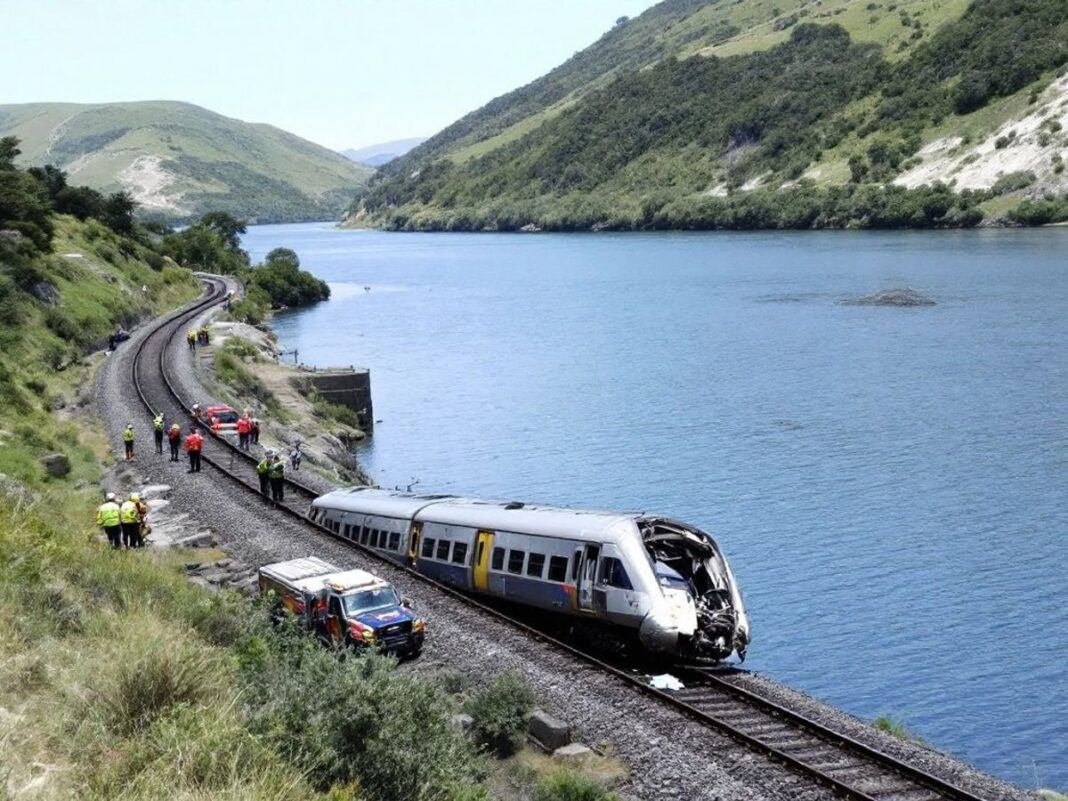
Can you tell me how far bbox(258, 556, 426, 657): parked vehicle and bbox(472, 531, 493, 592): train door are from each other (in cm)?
257

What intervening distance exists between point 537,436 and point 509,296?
74986mm

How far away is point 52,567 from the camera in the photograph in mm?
19516

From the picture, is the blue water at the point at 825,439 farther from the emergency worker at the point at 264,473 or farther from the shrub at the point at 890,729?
the emergency worker at the point at 264,473

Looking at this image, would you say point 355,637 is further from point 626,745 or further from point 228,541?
point 228,541

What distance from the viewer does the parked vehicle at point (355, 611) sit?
75.5ft

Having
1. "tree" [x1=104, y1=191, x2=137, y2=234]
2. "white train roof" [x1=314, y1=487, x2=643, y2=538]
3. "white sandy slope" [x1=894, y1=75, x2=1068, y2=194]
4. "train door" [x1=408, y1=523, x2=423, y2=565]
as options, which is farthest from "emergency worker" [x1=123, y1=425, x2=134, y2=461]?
"white sandy slope" [x1=894, y1=75, x2=1068, y2=194]

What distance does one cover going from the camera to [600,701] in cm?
2094

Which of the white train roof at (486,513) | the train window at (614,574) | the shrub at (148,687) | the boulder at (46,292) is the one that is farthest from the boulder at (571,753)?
the boulder at (46,292)

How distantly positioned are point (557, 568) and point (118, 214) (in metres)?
108

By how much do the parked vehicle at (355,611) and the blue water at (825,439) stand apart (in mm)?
12545

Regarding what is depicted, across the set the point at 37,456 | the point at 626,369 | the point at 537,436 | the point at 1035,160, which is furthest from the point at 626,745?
the point at 1035,160

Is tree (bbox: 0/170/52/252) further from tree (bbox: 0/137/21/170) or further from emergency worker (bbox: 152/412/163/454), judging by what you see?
emergency worker (bbox: 152/412/163/454)

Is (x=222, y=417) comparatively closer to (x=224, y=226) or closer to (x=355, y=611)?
(x=355, y=611)

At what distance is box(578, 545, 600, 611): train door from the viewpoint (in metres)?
23.9
